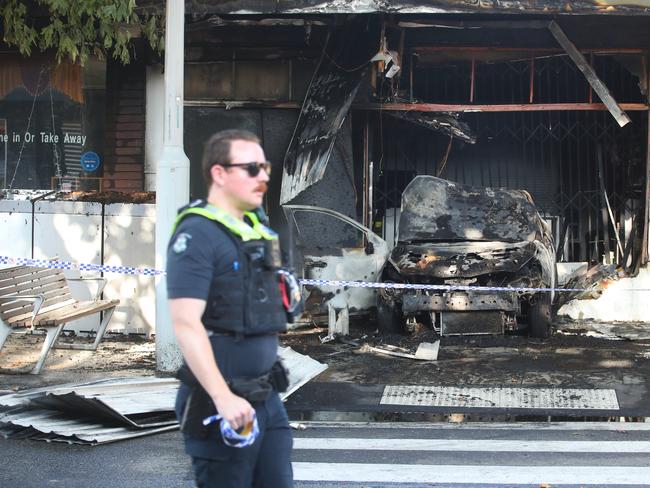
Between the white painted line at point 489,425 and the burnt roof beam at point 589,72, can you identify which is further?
the burnt roof beam at point 589,72

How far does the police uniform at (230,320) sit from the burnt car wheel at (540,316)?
7.37 metres

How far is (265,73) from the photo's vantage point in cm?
1262

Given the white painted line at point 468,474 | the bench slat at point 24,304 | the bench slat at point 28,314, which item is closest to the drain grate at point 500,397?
the white painted line at point 468,474

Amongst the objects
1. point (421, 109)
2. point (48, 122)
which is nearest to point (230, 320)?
point (421, 109)

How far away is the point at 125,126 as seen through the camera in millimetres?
12570

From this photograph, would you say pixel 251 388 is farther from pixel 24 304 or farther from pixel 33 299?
pixel 24 304

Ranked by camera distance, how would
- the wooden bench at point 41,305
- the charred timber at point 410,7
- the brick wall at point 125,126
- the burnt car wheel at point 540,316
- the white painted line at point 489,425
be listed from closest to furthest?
1. the white painted line at point 489,425
2. the wooden bench at point 41,305
3. the burnt car wheel at point 540,316
4. the charred timber at point 410,7
5. the brick wall at point 125,126

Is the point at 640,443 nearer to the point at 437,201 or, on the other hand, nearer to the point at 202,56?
the point at 437,201

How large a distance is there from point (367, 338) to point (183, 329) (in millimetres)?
7679

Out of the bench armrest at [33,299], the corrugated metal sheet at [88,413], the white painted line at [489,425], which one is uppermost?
the bench armrest at [33,299]

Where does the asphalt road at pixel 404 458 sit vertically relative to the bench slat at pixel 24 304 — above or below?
below

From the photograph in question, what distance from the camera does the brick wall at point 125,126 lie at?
12.5m

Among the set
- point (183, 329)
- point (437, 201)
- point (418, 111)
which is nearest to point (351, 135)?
point (418, 111)

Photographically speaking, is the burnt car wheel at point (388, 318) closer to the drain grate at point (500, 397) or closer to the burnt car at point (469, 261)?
the burnt car at point (469, 261)
